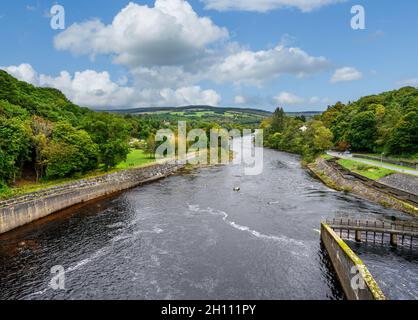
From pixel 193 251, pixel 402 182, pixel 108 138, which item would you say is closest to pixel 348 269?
→ pixel 193 251

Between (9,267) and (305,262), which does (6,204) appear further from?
(305,262)

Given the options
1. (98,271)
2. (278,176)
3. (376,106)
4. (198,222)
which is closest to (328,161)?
(278,176)

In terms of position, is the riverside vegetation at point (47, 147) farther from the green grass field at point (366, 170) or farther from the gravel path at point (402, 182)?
the gravel path at point (402, 182)

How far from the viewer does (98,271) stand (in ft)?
86.2

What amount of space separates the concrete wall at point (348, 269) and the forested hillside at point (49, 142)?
40.1m

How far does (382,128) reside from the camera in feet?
246

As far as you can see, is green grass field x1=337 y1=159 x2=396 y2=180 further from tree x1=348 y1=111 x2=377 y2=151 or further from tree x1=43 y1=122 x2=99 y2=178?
tree x1=43 y1=122 x2=99 y2=178

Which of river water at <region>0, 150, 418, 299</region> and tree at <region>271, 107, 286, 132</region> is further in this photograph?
tree at <region>271, 107, 286, 132</region>

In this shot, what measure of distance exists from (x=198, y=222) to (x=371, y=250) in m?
18.6

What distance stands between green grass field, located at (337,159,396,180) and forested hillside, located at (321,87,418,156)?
1011 cm

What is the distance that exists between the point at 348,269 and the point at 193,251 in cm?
1359

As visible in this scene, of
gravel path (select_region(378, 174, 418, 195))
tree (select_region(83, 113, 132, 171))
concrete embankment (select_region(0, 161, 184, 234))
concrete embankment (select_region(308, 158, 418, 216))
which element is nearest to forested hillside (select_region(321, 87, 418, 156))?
concrete embankment (select_region(308, 158, 418, 216))

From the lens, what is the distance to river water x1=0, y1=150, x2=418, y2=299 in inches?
925

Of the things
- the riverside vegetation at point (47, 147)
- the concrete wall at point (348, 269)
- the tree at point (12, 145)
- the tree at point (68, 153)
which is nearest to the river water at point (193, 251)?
the concrete wall at point (348, 269)
